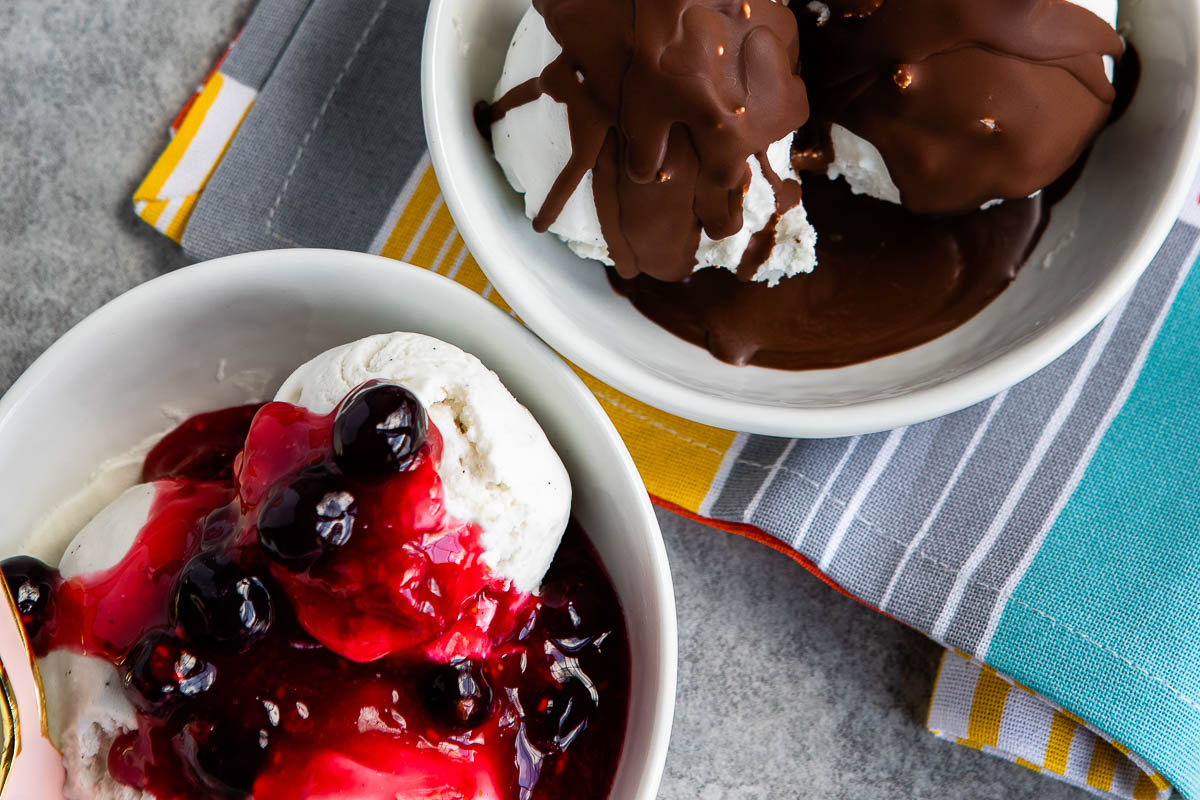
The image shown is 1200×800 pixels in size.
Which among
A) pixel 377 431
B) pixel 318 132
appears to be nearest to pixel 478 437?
pixel 377 431

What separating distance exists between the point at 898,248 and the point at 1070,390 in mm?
262

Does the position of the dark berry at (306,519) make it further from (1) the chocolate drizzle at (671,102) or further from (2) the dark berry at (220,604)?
(1) the chocolate drizzle at (671,102)

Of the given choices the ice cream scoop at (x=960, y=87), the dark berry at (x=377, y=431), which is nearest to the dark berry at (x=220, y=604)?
the dark berry at (x=377, y=431)

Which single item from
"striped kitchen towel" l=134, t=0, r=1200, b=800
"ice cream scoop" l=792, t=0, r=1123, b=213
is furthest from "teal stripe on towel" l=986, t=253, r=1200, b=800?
"ice cream scoop" l=792, t=0, r=1123, b=213

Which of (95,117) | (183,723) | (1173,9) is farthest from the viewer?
(95,117)

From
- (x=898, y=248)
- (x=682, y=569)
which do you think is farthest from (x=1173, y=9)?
(x=682, y=569)

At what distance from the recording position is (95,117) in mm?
1189

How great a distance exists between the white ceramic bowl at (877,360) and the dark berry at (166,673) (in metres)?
0.40

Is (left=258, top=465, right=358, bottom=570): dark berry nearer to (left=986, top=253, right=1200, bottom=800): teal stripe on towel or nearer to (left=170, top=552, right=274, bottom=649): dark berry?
(left=170, top=552, right=274, bottom=649): dark berry

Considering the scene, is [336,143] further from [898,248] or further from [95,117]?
[898,248]

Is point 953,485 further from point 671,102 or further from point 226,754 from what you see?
point 226,754

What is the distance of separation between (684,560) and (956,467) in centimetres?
31

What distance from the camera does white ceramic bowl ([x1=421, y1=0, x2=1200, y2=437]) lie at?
3.10 feet

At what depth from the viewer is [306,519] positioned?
28.5 inches
